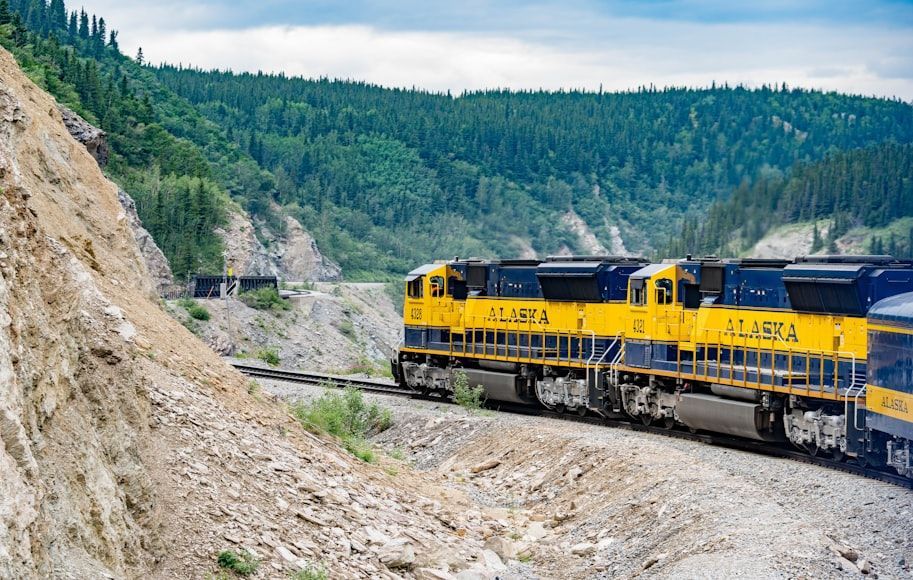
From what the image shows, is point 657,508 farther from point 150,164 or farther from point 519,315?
point 150,164

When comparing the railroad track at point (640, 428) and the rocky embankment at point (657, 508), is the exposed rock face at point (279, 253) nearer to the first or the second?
the railroad track at point (640, 428)

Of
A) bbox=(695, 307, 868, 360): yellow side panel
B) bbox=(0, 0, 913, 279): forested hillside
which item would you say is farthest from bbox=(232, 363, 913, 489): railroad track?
bbox=(0, 0, 913, 279): forested hillside

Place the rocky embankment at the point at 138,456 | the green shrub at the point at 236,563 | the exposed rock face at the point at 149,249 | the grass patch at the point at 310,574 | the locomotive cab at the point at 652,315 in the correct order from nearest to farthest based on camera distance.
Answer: the rocky embankment at the point at 138,456
the green shrub at the point at 236,563
the grass patch at the point at 310,574
the locomotive cab at the point at 652,315
the exposed rock face at the point at 149,249

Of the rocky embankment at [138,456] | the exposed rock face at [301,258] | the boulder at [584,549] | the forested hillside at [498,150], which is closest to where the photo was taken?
the rocky embankment at [138,456]

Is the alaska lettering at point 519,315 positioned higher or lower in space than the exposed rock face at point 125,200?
lower

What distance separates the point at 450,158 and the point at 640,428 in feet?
477

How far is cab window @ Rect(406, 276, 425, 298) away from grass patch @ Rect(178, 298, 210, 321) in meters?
23.6

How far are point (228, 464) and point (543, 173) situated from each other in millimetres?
163791

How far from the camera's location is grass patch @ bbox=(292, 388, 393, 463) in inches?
760

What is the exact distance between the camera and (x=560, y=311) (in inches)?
1105

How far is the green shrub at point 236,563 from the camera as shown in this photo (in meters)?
11.1

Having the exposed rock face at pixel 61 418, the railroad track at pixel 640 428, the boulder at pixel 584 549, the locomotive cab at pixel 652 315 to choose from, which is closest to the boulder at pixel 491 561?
the boulder at pixel 584 549

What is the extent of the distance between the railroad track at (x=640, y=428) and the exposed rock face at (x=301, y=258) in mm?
63601

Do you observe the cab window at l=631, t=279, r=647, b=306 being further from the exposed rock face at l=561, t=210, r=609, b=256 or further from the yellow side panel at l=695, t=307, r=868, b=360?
the exposed rock face at l=561, t=210, r=609, b=256
